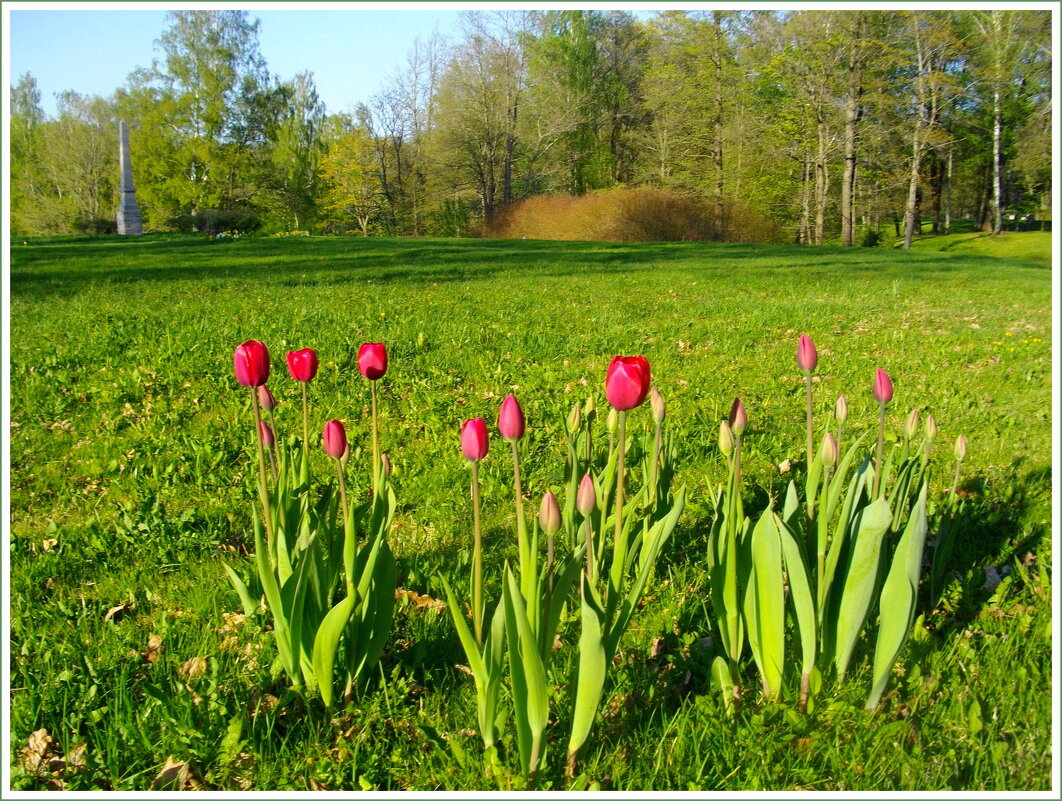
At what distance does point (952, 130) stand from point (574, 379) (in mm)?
27403

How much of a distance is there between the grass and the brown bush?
15310mm

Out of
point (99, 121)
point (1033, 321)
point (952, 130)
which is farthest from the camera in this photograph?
point (99, 121)

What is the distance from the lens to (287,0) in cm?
208

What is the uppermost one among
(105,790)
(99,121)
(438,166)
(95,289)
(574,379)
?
(99,121)

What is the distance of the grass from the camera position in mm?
1741

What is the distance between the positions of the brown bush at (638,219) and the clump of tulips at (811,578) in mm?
21924

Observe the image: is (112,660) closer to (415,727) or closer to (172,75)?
(415,727)

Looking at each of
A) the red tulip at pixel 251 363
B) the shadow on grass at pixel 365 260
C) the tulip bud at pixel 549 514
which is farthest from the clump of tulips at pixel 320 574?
the shadow on grass at pixel 365 260

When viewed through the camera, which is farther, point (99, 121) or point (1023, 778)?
point (99, 121)

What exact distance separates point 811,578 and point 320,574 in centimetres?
114

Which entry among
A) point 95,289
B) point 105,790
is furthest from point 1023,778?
point 95,289

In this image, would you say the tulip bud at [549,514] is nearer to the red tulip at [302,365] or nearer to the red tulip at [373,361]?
the red tulip at [373,361]

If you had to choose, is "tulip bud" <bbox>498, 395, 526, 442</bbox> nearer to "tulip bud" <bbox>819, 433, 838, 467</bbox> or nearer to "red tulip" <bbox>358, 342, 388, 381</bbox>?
"red tulip" <bbox>358, 342, 388, 381</bbox>

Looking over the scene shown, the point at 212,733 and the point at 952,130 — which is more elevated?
the point at 952,130
